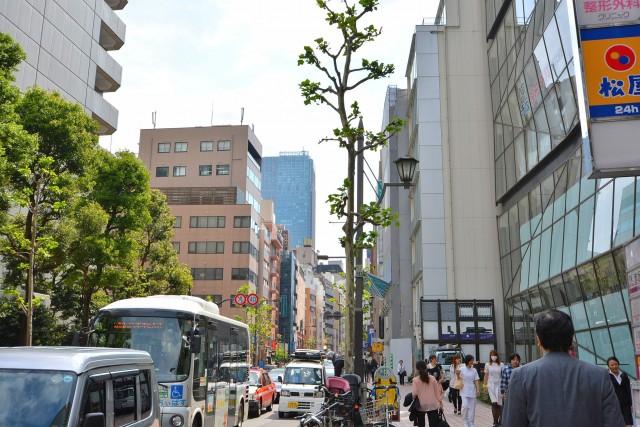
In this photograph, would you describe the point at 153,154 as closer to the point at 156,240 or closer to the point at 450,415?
the point at 156,240

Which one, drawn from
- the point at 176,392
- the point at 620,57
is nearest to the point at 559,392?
the point at 620,57

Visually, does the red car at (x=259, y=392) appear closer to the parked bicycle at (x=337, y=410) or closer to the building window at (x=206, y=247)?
the parked bicycle at (x=337, y=410)

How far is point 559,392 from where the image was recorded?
3217mm

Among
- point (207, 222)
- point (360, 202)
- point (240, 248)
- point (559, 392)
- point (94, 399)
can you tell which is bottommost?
point (94, 399)

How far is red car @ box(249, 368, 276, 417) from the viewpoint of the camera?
71.3ft

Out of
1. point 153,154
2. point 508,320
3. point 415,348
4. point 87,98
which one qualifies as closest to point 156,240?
point 87,98

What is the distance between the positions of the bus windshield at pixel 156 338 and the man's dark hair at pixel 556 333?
29.5 feet

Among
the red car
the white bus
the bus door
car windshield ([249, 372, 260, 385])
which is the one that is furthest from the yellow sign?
car windshield ([249, 372, 260, 385])

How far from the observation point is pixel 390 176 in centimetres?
5909

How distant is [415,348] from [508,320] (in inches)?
414

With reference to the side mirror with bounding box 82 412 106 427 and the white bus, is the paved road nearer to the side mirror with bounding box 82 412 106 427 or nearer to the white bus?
the white bus

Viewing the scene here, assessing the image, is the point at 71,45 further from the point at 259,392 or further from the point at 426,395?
the point at 426,395

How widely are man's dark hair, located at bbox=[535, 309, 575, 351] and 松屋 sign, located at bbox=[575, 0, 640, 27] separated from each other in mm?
7564

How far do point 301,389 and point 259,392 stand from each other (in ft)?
8.08
